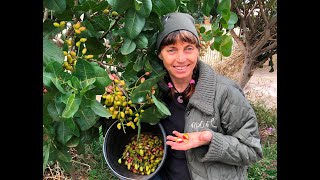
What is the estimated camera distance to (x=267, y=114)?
12.3 ft

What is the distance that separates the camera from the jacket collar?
4.20 feet

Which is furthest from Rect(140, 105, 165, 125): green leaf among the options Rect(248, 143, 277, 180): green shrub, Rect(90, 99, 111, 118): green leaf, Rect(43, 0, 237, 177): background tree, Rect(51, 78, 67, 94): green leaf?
Rect(248, 143, 277, 180): green shrub

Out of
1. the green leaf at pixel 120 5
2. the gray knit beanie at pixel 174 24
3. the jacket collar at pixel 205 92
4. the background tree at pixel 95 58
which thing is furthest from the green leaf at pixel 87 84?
the jacket collar at pixel 205 92

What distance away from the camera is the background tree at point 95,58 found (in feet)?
2.74

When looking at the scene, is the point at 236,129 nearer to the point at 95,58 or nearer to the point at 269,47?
the point at 95,58

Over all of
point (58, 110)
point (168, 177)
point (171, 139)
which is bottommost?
point (168, 177)

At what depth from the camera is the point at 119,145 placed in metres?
1.43

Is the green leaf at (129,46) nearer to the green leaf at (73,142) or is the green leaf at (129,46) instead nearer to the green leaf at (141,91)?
the green leaf at (141,91)

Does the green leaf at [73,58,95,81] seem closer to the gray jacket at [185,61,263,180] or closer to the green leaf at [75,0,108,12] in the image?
the green leaf at [75,0,108,12]

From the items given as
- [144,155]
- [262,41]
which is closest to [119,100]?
[144,155]
